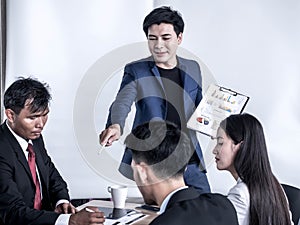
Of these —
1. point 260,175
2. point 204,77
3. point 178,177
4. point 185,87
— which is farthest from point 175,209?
point 204,77

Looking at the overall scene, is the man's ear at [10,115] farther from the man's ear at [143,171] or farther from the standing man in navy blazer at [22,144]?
the man's ear at [143,171]

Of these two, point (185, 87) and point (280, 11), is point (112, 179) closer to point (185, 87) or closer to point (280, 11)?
point (185, 87)

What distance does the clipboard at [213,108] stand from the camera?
8.71 feet

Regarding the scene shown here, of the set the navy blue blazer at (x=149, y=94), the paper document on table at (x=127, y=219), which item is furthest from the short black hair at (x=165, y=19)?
the paper document on table at (x=127, y=219)

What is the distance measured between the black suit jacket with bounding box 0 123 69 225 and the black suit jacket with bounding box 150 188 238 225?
668 millimetres

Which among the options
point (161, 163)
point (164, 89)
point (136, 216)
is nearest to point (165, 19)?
point (164, 89)

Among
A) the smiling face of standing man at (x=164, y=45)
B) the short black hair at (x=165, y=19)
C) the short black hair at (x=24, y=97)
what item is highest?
the short black hair at (x=165, y=19)

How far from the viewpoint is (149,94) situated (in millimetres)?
2732

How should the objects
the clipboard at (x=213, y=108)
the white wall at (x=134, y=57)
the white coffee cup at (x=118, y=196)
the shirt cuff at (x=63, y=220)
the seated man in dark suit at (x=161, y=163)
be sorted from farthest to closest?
1. the white wall at (x=134, y=57)
2. the clipboard at (x=213, y=108)
3. the white coffee cup at (x=118, y=196)
4. the shirt cuff at (x=63, y=220)
5. the seated man in dark suit at (x=161, y=163)

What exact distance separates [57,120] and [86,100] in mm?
195

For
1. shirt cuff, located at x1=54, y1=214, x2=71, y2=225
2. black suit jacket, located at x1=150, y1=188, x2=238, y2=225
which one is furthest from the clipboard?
black suit jacket, located at x1=150, y1=188, x2=238, y2=225

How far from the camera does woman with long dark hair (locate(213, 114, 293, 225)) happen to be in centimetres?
178

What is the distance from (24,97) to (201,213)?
→ 110 cm

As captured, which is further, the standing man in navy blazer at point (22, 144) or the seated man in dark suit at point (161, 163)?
the standing man in navy blazer at point (22, 144)
